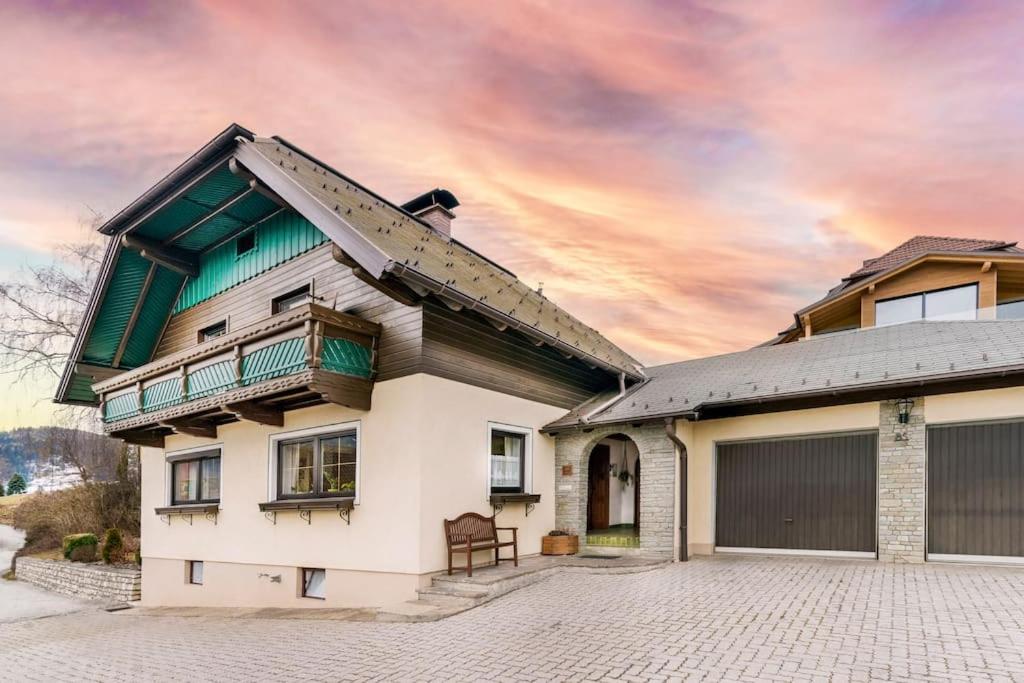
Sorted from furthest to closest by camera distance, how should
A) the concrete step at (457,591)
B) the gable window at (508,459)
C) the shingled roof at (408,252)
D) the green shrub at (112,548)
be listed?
the green shrub at (112,548), the gable window at (508,459), the shingled roof at (408,252), the concrete step at (457,591)

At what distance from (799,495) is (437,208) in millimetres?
9476

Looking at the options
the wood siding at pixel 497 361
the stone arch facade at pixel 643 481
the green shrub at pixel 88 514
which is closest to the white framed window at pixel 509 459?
the wood siding at pixel 497 361

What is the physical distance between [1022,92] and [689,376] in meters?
7.05

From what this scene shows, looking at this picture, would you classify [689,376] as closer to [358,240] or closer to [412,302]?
[412,302]

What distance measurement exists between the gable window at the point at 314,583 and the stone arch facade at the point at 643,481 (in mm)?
4272

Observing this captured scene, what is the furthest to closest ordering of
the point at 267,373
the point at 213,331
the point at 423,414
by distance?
the point at 213,331 < the point at 267,373 < the point at 423,414

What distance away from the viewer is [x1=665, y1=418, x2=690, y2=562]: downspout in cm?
1053

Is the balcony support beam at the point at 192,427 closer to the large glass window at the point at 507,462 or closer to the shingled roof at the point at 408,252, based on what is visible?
the shingled roof at the point at 408,252

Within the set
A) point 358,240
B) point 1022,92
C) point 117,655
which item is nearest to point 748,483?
point 1022,92

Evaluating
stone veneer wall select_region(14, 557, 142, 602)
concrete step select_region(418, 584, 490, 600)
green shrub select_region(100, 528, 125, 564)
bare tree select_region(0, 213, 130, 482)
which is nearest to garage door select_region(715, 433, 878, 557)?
concrete step select_region(418, 584, 490, 600)

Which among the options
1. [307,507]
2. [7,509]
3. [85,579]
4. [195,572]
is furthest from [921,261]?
[7,509]

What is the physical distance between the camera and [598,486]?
45.7 ft

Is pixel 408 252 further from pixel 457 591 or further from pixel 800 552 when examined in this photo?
pixel 800 552

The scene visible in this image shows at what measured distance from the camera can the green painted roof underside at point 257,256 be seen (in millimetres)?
11109
